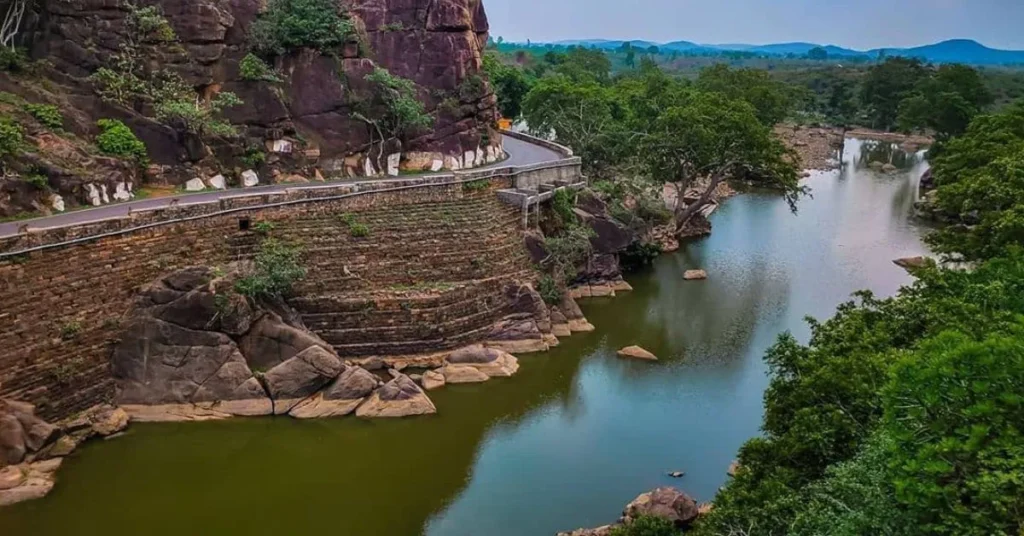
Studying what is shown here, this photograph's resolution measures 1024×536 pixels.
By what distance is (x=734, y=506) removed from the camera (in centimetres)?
1319

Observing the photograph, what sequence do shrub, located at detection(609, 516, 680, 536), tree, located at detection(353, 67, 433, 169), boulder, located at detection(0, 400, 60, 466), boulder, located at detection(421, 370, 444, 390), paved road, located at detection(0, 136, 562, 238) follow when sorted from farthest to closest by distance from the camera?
tree, located at detection(353, 67, 433, 169)
boulder, located at detection(421, 370, 444, 390)
paved road, located at detection(0, 136, 562, 238)
boulder, located at detection(0, 400, 60, 466)
shrub, located at detection(609, 516, 680, 536)

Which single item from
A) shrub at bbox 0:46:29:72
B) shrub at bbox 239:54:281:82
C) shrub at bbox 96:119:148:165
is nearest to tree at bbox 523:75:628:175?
shrub at bbox 239:54:281:82

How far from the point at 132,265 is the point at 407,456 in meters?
9.65

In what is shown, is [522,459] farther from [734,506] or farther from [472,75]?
[472,75]

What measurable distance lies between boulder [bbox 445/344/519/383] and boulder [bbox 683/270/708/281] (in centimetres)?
1417

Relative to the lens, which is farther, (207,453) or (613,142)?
(613,142)

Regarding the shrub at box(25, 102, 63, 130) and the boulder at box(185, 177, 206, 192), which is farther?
the boulder at box(185, 177, 206, 192)

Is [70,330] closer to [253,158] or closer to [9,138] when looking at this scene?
[9,138]

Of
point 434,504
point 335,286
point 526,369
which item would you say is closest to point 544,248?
point 526,369

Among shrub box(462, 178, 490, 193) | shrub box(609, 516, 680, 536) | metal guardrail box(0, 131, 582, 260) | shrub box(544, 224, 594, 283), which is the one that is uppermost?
metal guardrail box(0, 131, 582, 260)

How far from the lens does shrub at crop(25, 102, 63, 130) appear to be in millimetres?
24578

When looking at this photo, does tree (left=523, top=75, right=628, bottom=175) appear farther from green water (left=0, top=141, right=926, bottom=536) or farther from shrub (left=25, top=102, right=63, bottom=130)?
shrub (left=25, top=102, right=63, bottom=130)

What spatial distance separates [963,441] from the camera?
9.28 meters

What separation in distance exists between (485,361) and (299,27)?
1559 cm
